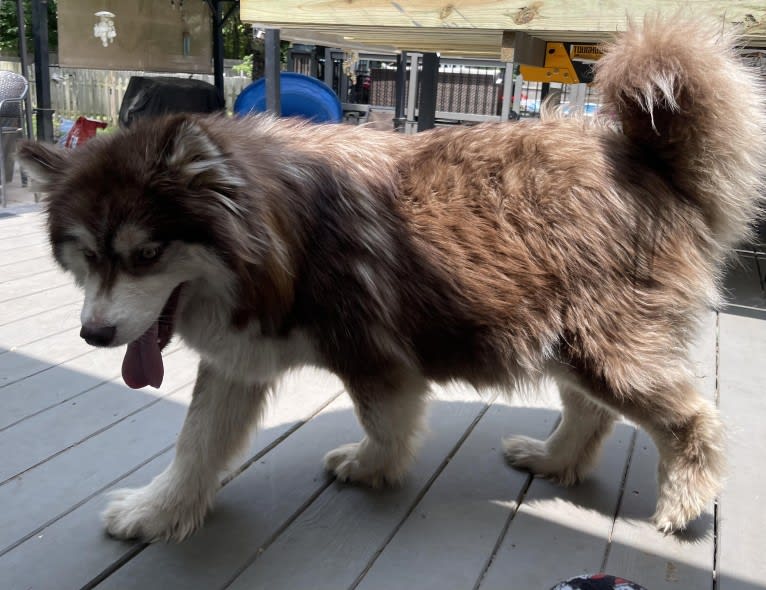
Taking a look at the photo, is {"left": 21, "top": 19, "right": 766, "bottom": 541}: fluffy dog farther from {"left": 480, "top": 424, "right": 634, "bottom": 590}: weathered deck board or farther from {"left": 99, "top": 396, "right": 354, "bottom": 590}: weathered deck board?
{"left": 480, "top": 424, "right": 634, "bottom": 590}: weathered deck board

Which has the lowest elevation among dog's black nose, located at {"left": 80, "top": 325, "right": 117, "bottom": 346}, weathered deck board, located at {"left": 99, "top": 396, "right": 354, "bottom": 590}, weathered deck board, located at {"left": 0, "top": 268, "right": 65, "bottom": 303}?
weathered deck board, located at {"left": 99, "top": 396, "right": 354, "bottom": 590}

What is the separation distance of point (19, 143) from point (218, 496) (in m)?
1.05

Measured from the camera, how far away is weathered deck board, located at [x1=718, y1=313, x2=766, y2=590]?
1638mm

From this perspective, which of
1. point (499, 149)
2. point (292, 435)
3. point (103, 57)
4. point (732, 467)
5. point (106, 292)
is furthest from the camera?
point (103, 57)

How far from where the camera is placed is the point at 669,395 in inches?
65.7

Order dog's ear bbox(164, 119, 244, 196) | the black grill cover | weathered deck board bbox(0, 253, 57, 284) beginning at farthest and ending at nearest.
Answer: the black grill cover → weathered deck board bbox(0, 253, 57, 284) → dog's ear bbox(164, 119, 244, 196)

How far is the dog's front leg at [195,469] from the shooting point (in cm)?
167

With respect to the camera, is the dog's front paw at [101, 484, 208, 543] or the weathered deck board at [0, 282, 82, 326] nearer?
the dog's front paw at [101, 484, 208, 543]

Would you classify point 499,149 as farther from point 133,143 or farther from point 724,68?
point 133,143

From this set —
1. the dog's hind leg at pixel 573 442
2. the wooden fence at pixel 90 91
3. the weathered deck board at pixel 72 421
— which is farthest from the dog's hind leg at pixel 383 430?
the wooden fence at pixel 90 91

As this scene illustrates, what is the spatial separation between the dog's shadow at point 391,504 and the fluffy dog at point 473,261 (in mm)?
108

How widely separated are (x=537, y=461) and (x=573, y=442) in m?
0.14

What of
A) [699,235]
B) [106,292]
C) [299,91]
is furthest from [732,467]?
[299,91]

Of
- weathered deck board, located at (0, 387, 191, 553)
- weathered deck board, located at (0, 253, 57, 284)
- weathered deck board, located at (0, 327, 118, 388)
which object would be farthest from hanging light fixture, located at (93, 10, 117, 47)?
weathered deck board, located at (0, 387, 191, 553)
